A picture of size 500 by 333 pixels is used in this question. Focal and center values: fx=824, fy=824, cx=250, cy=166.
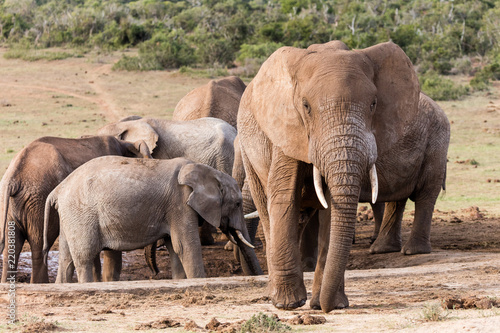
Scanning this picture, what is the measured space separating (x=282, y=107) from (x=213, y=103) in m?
7.40

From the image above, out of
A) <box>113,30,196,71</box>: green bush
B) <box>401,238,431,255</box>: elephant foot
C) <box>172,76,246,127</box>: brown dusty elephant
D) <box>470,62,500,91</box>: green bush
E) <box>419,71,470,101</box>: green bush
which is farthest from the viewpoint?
<box>113,30,196,71</box>: green bush

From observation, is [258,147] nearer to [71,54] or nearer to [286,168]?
[286,168]

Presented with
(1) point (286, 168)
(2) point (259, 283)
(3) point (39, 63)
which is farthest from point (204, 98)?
(3) point (39, 63)

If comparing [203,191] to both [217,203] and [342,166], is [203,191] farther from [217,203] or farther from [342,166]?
[342,166]

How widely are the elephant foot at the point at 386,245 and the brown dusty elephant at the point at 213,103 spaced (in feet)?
13.8

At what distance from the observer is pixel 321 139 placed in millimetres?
4324

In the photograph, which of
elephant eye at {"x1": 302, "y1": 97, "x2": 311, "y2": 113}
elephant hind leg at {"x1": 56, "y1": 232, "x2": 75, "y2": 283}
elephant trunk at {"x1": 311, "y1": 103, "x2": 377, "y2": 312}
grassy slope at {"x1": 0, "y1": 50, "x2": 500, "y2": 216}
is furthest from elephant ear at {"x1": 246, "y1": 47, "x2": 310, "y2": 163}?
grassy slope at {"x1": 0, "y1": 50, "x2": 500, "y2": 216}

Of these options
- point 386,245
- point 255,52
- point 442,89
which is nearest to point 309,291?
point 386,245

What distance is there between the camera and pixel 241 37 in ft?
94.6

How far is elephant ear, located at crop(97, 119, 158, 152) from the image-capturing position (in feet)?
33.9

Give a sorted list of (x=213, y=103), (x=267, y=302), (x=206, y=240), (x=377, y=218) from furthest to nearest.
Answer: (x=213, y=103), (x=206, y=240), (x=377, y=218), (x=267, y=302)

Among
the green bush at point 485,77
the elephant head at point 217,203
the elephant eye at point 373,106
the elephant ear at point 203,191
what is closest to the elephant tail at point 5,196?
the elephant head at point 217,203

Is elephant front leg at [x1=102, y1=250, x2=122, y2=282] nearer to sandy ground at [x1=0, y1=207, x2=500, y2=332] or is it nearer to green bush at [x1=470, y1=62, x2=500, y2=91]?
sandy ground at [x1=0, y1=207, x2=500, y2=332]

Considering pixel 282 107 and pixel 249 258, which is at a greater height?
pixel 282 107
